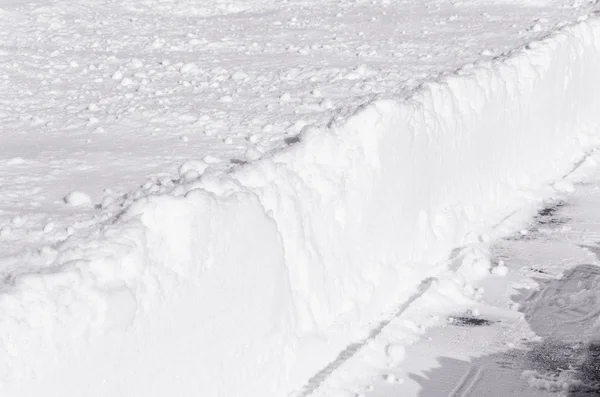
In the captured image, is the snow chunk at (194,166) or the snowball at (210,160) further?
the snowball at (210,160)

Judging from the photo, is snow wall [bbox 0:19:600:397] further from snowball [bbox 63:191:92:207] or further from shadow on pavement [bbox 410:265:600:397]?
snowball [bbox 63:191:92:207]

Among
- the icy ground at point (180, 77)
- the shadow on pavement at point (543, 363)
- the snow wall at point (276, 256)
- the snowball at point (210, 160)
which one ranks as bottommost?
the shadow on pavement at point (543, 363)

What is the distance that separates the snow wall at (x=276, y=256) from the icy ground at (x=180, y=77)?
1.95 feet

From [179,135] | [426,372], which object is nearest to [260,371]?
[426,372]

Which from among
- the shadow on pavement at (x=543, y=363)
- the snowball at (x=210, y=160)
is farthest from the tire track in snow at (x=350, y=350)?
the snowball at (x=210, y=160)

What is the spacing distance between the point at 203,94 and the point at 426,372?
424 cm

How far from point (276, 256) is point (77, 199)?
4.90ft

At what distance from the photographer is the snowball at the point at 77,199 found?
220 inches

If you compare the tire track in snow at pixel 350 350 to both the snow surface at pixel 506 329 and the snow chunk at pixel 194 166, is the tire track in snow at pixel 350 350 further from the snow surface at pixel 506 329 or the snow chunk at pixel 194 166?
the snow chunk at pixel 194 166

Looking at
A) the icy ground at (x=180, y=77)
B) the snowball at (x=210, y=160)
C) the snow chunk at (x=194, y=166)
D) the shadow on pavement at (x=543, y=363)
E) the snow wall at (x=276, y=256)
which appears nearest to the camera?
the snow wall at (x=276, y=256)

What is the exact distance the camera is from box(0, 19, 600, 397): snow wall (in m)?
3.50

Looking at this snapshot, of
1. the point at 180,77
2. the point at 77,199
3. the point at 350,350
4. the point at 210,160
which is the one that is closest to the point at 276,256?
the point at 350,350

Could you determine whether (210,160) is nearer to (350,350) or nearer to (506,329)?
(350,350)

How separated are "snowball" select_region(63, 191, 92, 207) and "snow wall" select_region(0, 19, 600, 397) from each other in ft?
3.58
